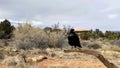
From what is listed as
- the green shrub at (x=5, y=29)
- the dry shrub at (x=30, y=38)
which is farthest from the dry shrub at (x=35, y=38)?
the green shrub at (x=5, y=29)

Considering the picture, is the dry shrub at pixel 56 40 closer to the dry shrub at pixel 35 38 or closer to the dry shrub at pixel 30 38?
the dry shrub at pixel 35 38

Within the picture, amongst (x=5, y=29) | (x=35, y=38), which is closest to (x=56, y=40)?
(x=35, y=38)

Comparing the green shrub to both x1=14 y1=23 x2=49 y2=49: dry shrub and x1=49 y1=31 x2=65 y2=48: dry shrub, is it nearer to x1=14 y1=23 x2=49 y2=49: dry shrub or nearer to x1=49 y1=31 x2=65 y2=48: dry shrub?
x1=14 y1=23 x2=49 y2=49: dry shrub

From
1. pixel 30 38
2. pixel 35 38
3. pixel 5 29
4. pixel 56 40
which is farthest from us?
pixel 5 29

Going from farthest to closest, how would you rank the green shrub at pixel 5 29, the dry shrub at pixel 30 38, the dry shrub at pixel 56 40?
the green shrub at pixel 5 29
the dry shrub at pixel 56 40
the dry shrub at pixel 30 38

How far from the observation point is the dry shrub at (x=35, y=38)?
31391 millimetres

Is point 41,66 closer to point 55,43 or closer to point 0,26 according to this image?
point 55,43

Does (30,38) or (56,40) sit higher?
(30,38)

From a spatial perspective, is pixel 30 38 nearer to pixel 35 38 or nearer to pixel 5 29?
pixel 35 38

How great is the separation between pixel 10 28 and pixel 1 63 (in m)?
30.2

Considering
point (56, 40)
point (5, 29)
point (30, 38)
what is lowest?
point (56, 40)

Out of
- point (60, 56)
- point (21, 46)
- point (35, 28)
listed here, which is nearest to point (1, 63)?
point (60, 56)

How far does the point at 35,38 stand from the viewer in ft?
107

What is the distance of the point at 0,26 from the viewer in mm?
51156
